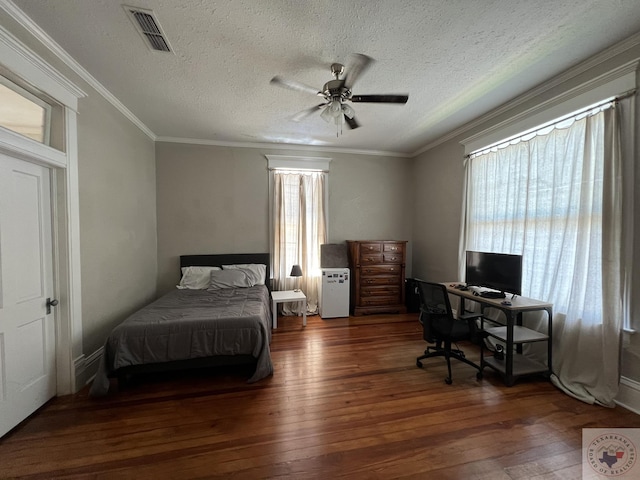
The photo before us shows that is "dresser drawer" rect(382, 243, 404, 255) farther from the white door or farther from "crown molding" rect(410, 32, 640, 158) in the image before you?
the white door

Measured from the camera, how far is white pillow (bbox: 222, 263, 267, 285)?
3.99 m

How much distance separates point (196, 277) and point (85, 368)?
171 cm

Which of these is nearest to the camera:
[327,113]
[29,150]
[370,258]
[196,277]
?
[29,150]

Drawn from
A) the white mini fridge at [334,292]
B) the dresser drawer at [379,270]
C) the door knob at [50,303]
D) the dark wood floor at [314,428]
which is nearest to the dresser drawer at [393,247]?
the dresser drawer at [379,270]

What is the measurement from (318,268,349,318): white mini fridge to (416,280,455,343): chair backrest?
69.5 inches

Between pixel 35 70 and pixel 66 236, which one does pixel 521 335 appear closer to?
pixel 66 236

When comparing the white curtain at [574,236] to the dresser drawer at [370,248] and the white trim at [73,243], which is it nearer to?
the dresser drawer at [370,248]

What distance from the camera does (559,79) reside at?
7.91 feet

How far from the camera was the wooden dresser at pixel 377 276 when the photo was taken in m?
4.36

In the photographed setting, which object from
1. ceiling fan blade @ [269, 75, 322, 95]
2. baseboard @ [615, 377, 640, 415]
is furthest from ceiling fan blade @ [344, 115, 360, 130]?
baseboard @ [615, 377, 640, 415]

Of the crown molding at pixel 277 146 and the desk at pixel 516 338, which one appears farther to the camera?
the crown molding at pixel 277 146

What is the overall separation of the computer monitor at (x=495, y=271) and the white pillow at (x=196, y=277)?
3800 mm

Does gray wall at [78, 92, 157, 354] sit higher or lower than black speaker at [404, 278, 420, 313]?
higher

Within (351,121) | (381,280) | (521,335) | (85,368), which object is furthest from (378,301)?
(85,368)
